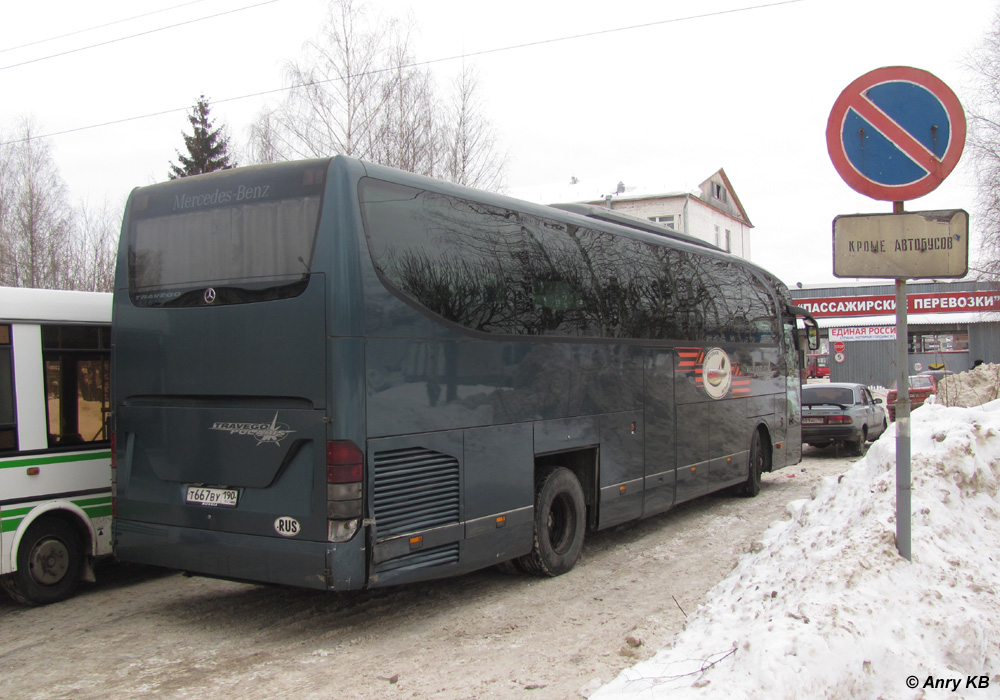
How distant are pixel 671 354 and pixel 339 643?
5.44 m

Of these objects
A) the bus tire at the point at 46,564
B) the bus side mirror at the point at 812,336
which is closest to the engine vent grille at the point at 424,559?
the bus tire at the point at 46,564

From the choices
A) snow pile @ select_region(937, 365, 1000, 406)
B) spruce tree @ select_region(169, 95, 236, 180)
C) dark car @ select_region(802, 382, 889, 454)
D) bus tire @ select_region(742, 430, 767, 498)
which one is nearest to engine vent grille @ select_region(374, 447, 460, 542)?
snow pile @ select_region(937, 365, 1000, 406)

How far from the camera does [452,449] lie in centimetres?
660

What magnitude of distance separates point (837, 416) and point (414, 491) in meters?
14.5

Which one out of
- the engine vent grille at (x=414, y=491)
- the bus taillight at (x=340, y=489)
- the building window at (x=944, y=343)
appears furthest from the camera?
the building window at (x=944, y=343)

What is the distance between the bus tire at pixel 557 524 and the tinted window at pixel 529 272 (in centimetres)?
141

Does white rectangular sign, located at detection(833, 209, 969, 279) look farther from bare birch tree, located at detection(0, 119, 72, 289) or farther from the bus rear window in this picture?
bare birch tree, located at detection(0, 119, 72, 289)

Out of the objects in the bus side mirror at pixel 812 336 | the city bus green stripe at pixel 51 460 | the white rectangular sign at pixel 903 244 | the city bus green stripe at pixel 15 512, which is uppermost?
the white rectangular sign at pixel 903 244

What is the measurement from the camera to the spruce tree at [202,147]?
37250mm

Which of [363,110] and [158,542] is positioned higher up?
[363,110]

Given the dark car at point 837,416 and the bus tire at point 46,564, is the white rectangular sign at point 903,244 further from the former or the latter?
the dark car at point 837,416

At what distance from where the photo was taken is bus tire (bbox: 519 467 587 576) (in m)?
7.71

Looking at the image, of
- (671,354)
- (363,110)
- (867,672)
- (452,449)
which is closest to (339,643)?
(452,449)

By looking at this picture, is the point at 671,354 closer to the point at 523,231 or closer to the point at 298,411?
the point at 523,231
